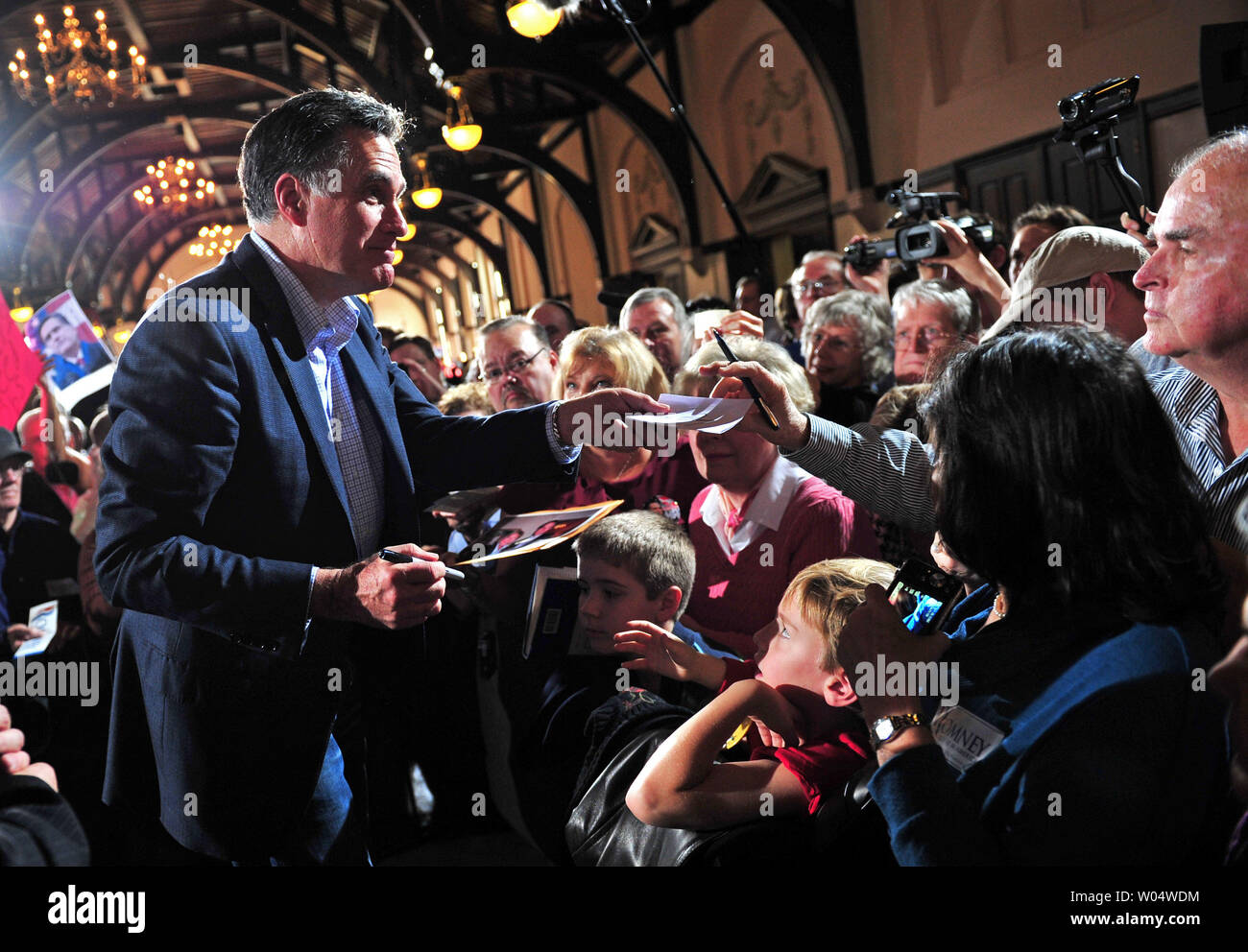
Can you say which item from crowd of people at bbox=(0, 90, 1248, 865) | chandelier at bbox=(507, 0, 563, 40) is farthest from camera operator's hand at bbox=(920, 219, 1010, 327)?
chandelier at bbox=(507, 0, 563, 40)

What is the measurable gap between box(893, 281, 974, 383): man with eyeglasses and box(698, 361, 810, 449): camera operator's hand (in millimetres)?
1357

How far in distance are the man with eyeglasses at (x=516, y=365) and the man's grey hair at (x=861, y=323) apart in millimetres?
910

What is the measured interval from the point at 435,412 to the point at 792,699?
2.86 ft

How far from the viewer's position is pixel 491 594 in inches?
105

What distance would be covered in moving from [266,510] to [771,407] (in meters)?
0.87

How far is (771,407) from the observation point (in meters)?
1.86

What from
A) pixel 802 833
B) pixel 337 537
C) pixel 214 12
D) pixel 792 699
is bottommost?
pixel 802 833

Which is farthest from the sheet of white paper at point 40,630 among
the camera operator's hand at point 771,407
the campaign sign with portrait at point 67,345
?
the camera operator's hand at point 771,407

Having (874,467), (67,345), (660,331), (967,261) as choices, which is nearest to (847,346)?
(967,261)

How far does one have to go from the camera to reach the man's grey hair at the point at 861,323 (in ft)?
11.7

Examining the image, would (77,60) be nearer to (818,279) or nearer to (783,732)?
(818,279)

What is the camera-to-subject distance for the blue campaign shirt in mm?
1162
